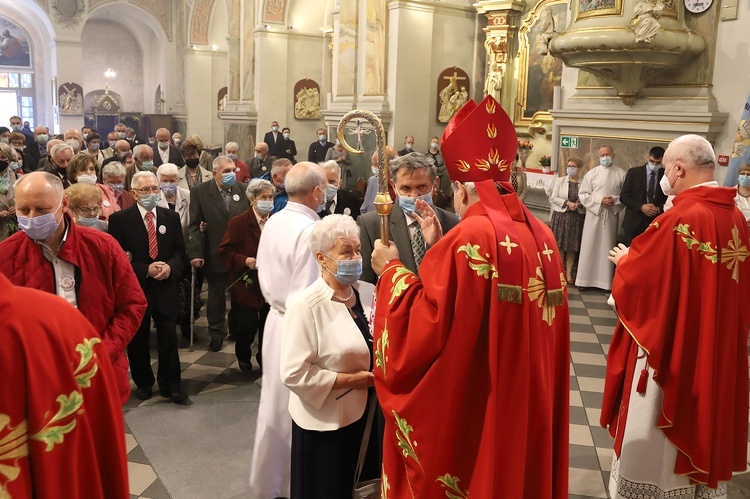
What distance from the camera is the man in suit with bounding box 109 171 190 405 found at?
5262mm

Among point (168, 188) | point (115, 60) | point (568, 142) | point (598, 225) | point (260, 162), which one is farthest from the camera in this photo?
point (115, 60)

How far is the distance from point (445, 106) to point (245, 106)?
6991mm

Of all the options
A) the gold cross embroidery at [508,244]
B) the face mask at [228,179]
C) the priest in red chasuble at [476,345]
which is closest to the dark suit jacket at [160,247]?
the face mask at [228,179]

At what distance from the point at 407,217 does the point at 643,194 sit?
573 centimetres

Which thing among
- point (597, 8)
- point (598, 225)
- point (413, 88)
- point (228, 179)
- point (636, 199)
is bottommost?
point (598, 225)

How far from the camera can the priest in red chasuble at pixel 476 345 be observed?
2.48 meters

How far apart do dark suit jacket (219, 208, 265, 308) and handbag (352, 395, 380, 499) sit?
118 inches

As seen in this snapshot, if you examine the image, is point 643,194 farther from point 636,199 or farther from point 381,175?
point 381,175

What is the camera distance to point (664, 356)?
3.63 metres

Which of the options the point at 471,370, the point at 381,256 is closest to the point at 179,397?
the point at 381,256

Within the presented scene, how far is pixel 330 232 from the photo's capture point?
302cm

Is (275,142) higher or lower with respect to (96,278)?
higher

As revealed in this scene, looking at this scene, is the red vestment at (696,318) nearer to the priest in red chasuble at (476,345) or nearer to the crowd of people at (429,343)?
the crowd of people at (429,343)

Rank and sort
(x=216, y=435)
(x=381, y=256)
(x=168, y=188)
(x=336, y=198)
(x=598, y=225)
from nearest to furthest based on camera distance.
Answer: (x=381, y=256) < (x=216, y=435) < (x=336, y=198) < (x=168, y=188) < (x=598, y=225)
